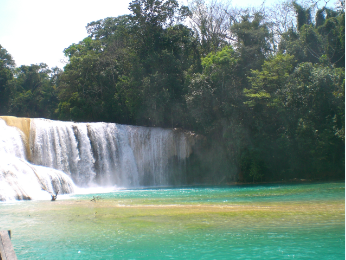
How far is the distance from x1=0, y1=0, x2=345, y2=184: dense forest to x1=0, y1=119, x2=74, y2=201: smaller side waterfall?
13.2 m

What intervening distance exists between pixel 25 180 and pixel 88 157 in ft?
30.2

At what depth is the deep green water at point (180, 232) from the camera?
283 inches

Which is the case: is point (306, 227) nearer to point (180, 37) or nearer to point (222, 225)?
point (222, 225)

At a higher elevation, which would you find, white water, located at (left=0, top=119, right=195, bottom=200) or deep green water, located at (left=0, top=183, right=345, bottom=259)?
white water, located at (left=0, top=119, right=195, bottom=200)

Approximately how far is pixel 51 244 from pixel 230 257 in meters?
3.77

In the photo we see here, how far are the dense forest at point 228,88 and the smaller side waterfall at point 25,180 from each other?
520 inches

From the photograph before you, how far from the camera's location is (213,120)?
30.5m

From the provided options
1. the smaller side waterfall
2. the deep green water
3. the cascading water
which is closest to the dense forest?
the cascading water

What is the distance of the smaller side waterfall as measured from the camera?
17.2 metres

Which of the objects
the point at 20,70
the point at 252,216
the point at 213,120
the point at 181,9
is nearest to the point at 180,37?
the point at 181,9

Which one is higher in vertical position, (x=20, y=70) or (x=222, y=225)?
(x=20, y=70)

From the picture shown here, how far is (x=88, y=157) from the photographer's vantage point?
2756cm

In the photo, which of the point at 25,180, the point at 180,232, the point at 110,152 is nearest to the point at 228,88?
the point at 110,152

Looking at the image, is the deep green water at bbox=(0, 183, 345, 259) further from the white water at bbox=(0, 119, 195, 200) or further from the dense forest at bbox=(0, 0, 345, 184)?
the dense forest at bbox=(0, 0, 345, 184)
